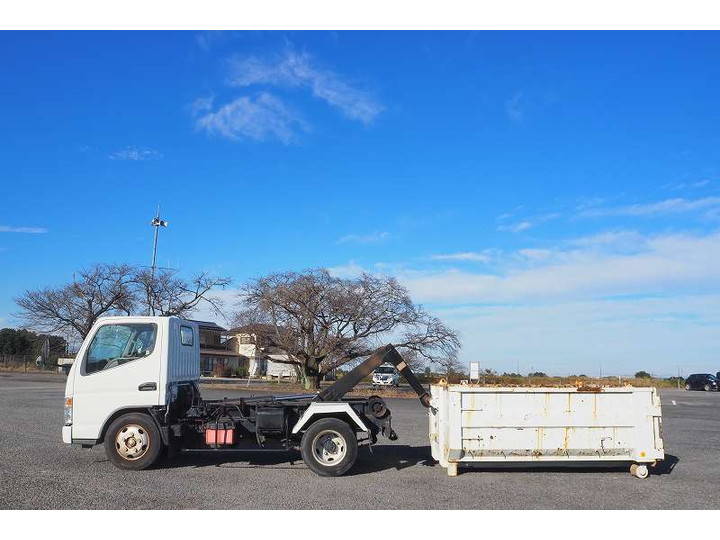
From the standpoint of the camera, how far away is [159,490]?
7945mm

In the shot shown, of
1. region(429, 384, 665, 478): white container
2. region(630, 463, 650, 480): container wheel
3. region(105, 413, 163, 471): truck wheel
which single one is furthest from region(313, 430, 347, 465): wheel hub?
region(630, 463, 650, 480): container wheel

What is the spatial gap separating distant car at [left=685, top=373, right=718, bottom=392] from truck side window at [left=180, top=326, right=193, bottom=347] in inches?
2015

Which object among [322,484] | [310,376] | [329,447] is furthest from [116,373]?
[310,376]

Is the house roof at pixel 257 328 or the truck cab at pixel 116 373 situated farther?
the house roof at pixel 257 328

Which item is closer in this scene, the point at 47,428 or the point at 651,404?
the point at 651,404

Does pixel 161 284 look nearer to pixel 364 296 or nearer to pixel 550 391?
pixel 364 296

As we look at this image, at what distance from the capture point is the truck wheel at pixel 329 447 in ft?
30.2

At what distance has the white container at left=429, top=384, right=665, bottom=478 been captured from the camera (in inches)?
366

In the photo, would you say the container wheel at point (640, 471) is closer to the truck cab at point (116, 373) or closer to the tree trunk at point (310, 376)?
the truck cab at point (116, 373)

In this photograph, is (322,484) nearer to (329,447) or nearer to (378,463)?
(329,447)

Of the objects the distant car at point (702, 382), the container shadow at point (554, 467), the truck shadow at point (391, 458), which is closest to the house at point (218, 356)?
the distant car at point (702, 382)

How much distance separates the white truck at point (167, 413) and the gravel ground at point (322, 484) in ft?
1.27

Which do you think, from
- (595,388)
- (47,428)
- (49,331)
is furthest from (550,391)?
(49,331)

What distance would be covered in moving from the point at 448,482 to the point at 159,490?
3909mm
